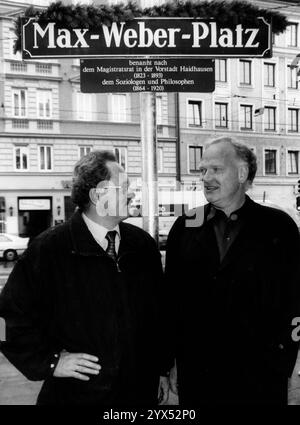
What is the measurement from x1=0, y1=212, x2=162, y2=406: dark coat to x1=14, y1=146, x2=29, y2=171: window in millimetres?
714

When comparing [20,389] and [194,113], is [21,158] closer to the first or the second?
[194,113]

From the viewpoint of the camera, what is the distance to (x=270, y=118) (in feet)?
8.11

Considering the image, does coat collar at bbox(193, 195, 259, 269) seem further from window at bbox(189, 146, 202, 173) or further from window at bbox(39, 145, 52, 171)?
window at bbox(39, 145, 52, 171)

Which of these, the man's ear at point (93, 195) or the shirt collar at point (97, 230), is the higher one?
the man's ear at point (93, 195)

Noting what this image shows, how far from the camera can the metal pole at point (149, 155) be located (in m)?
2.09

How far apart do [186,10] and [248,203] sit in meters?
1.04

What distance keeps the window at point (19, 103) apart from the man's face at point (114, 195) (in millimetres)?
733

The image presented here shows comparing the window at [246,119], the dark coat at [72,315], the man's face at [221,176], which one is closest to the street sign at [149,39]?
the window at [246,119]

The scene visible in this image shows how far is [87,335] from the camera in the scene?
1.37 meters

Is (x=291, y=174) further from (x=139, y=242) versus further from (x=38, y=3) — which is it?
(x=38, y=3)

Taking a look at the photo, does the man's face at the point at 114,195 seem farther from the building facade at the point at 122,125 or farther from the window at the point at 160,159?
the window at the point at 160,159

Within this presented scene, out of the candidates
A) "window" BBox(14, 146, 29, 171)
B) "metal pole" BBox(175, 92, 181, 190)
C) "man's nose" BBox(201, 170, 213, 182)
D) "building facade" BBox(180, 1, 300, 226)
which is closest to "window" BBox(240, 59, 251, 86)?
"building facade" BBox(180, 1, 300, 226)

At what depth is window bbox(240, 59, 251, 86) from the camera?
224 centimetres

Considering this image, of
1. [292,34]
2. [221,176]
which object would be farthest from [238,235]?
[292,34]
